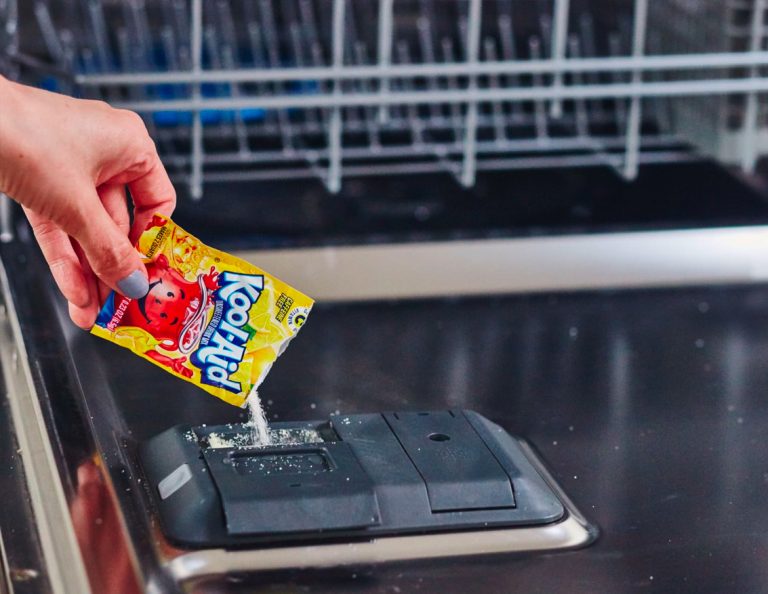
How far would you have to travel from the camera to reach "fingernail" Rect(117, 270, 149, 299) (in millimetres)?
742

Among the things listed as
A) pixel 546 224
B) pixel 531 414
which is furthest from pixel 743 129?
pixel 531 414

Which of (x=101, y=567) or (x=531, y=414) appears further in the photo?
(x=531, y=414)

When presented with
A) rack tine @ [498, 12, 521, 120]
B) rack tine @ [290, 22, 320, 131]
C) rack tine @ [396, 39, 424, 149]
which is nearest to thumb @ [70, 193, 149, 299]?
rack tine @ [396, 39, 424, 149]

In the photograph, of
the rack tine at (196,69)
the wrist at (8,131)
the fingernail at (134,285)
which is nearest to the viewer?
the wrist at (8,131)

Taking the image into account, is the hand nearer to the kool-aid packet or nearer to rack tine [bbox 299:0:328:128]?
the kool-aid packet

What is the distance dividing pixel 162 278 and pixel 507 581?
28 cm

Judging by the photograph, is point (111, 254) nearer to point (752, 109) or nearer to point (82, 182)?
point (82, 182)

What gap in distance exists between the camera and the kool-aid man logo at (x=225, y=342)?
0.77m

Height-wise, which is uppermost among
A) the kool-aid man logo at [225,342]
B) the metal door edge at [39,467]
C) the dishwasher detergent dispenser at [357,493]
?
the kool-aid man logo at [225,342]

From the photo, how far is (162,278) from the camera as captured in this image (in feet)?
2.55

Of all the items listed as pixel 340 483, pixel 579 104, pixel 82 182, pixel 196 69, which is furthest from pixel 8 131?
pixel 579 104

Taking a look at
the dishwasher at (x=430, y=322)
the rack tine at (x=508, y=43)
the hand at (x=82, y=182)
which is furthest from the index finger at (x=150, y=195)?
the rack tine at (x=508, y=43)

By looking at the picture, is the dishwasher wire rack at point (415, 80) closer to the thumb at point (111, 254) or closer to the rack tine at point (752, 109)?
the rack tine at point (752, 109)

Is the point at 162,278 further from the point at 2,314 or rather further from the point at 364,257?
the point at 364,257
